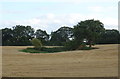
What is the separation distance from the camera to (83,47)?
38.0 meters

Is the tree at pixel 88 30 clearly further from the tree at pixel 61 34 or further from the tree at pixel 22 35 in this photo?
the tree at pixel 61 34

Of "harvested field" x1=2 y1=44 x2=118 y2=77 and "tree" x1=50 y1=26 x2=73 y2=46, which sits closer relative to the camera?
"harvested field" x1=2 y1=44 x2=118 y2=77

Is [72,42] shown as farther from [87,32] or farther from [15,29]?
[15,29]

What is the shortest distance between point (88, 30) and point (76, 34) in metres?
1.80

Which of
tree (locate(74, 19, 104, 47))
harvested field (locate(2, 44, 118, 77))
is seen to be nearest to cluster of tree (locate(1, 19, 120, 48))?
tree (locate(74, 19, 104, 47))

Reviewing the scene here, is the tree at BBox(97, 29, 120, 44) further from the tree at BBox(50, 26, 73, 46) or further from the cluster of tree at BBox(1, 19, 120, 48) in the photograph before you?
the tree at BBox(50, 26, 73, 46)

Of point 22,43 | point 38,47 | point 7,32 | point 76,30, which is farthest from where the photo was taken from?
point 7,32

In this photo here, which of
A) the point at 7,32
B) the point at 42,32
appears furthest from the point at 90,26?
the point at 42,32

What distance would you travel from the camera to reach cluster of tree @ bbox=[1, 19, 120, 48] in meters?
37.5

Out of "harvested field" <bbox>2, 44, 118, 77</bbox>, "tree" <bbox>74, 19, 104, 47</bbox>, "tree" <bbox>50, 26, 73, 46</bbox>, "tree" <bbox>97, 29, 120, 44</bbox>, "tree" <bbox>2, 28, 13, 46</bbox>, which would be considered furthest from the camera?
"tree" <bbox>50, 26, 73, 46</bbox>

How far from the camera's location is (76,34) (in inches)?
1467

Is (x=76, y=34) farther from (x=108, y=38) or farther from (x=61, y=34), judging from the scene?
(x=61, y=34)

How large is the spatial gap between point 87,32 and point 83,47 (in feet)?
7.78

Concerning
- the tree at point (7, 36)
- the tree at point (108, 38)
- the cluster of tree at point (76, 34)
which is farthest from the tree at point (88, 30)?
the tree at point (7, 36)
